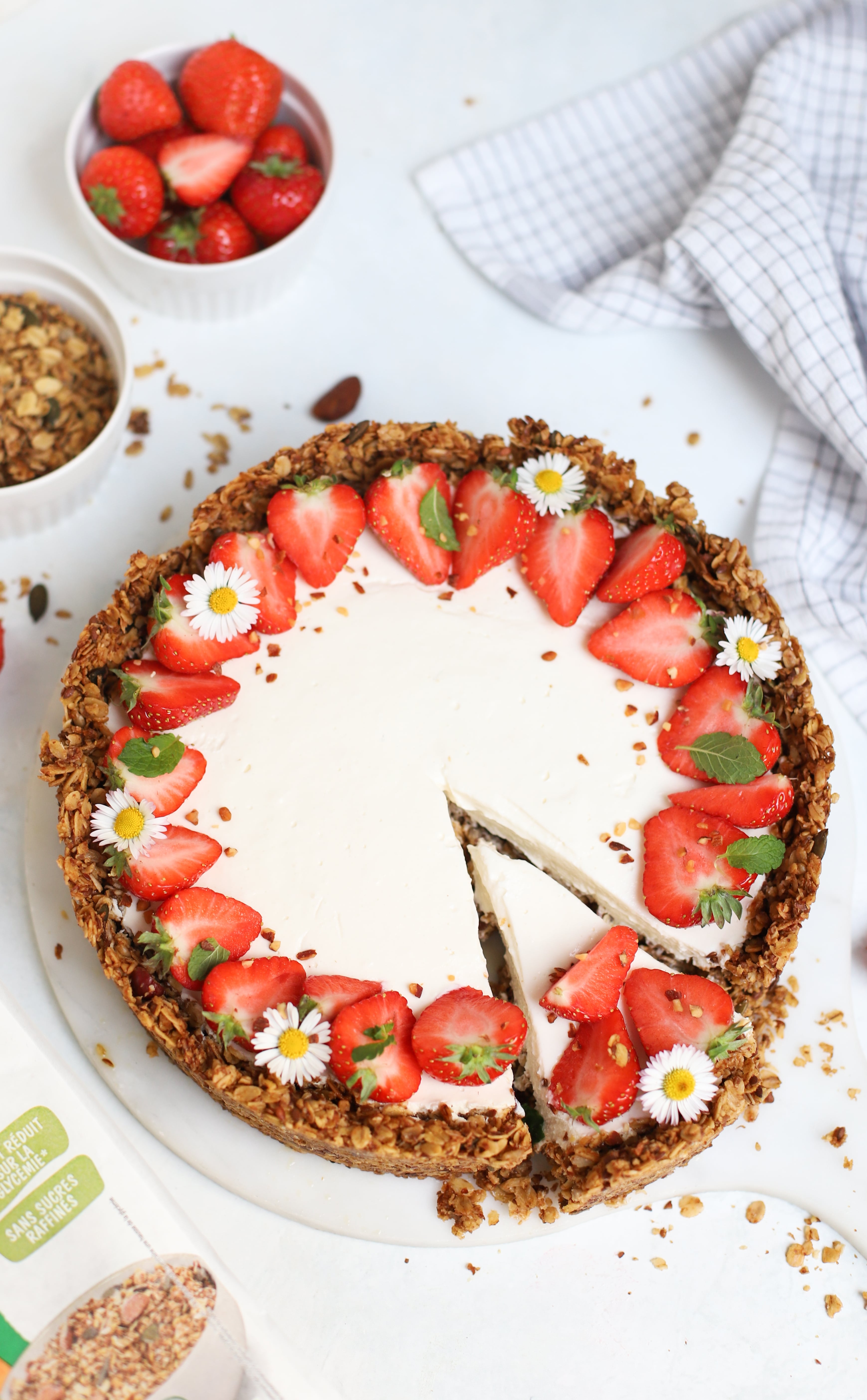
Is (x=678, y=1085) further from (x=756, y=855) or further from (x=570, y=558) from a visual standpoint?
(x=570, y=558)

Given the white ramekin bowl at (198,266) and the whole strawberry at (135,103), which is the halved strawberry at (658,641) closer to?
the white ramekin bowl at (198,266)

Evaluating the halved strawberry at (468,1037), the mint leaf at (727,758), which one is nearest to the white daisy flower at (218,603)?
the halved strawberry at (468,1037)

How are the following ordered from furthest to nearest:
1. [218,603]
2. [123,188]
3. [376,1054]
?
1. [123,188]
2. [218,603]
3. [376,1054]

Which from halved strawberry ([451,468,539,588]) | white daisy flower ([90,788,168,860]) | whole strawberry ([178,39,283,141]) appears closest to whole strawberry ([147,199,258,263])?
whole strawberry ([178,39,283,141])

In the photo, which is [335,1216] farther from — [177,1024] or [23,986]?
[23,986]

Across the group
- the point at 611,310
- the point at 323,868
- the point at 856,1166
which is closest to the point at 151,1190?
the point at 323,868

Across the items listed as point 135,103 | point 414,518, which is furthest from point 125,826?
point 135,103
